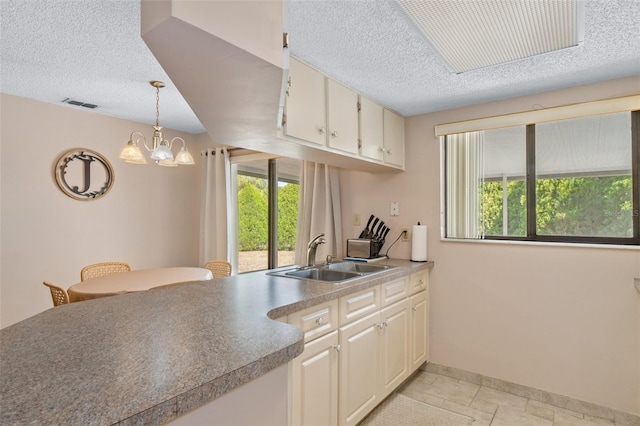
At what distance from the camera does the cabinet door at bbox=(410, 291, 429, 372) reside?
2713 millimetres

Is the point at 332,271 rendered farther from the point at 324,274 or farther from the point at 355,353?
the point at 355,353

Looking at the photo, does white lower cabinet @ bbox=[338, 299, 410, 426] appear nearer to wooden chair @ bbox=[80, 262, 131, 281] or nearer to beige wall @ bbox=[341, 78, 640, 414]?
beige wall @ bbox=[341, 78, 640, 414]

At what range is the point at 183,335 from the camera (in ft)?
3.42

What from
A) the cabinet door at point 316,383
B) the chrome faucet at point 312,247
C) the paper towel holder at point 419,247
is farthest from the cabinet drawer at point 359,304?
the paper towel holder at point 419,247

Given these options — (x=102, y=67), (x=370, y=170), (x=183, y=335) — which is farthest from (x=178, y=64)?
(x=370, y=170)

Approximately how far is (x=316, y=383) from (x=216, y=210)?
103 inches

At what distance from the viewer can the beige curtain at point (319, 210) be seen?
10.7 feet

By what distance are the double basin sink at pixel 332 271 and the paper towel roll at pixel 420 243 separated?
415mm

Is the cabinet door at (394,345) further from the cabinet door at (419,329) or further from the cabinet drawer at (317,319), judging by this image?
the cabinet drawer at (317,319)

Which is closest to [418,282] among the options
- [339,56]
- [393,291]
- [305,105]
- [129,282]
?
[393,291]

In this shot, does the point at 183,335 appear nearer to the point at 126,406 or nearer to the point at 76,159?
the point at 126,406

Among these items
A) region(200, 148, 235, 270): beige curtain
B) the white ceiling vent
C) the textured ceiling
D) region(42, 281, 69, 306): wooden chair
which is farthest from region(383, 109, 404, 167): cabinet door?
region(42, 281, 69, 306): wooden chair

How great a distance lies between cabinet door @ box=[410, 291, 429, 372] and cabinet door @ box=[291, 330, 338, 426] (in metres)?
1.06

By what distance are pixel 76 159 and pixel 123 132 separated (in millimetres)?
521
